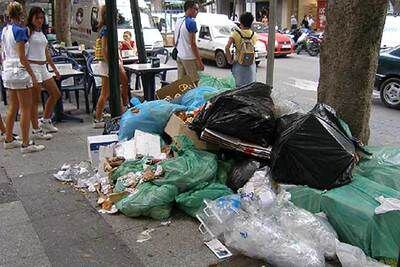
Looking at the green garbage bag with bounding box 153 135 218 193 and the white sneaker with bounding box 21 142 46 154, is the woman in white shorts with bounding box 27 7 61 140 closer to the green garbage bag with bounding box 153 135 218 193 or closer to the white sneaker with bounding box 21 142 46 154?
the white sneaker with bounding box 21 142 46 154

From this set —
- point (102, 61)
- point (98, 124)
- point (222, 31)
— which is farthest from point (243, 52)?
point (222, 31)

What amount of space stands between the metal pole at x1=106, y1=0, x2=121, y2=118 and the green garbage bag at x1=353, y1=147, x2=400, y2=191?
3494mm

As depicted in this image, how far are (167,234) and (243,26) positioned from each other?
380cm

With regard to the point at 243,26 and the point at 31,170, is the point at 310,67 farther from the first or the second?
the point at 31,170

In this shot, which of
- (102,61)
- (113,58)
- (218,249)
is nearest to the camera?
(218,249)

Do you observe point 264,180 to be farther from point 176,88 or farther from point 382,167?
point 176,88

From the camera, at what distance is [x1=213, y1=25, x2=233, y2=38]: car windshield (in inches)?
624

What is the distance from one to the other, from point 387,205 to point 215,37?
13.3 meters

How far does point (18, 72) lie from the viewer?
5.34 m

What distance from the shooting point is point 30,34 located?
5664 mm

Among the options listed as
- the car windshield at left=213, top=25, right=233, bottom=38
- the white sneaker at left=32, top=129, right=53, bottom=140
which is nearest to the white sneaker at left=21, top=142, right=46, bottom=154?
the white sneaker at left=32, top=129, right=53, bottom=140

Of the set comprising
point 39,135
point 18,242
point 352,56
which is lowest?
point 18,242

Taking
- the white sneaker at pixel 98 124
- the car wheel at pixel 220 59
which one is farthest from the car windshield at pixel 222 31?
the white sneaker at pixel 98 124

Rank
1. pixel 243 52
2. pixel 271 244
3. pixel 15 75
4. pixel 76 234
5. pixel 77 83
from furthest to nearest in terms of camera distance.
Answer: pixel 77 83, pixel 243 52, pixel 15 75, pixel 76 234, pixel 271 244
